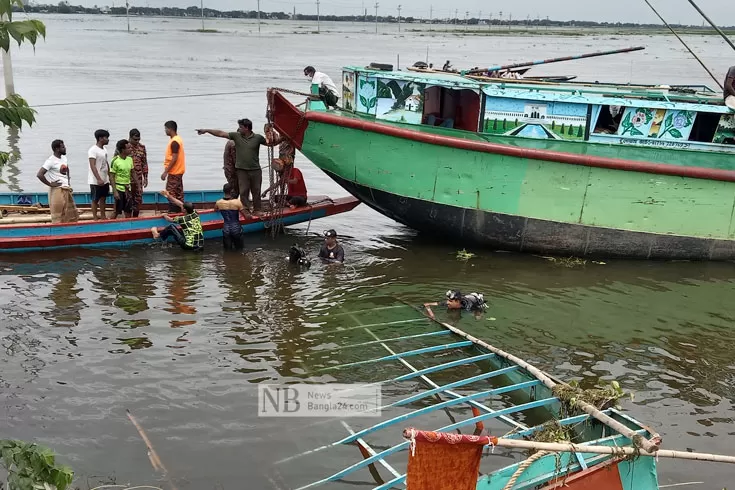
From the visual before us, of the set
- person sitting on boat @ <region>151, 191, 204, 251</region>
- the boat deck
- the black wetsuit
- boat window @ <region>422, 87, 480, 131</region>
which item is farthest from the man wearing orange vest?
boat window @ <region>422, 87, 480, 131</region>

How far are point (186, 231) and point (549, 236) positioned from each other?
5873 millimetres

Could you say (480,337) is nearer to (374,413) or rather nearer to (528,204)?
(374,413)

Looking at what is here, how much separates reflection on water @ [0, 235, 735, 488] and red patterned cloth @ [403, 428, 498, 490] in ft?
6.34

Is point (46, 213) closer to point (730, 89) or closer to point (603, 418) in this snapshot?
point (603, 418)

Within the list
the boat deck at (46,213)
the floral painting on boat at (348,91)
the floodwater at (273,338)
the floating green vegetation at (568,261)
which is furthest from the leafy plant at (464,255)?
the floral painting on boat at (348,91)

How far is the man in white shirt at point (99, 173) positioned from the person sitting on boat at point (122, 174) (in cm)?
15

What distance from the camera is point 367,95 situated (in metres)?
12.1

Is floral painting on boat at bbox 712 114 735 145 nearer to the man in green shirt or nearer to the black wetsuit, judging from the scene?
the man in green shirt

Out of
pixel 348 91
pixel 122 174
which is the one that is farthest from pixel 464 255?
pixel 122 174

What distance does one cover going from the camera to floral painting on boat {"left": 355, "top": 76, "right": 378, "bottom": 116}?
1199cm

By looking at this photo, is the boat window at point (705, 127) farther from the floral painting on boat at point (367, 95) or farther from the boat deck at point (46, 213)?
the boat deck at point (46, 213)

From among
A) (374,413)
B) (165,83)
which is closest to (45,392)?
(374,413)

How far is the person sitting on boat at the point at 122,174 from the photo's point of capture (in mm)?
11484

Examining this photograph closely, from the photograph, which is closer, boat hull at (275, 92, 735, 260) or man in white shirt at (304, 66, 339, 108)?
boat hull at (275, 92, 735, 260)
